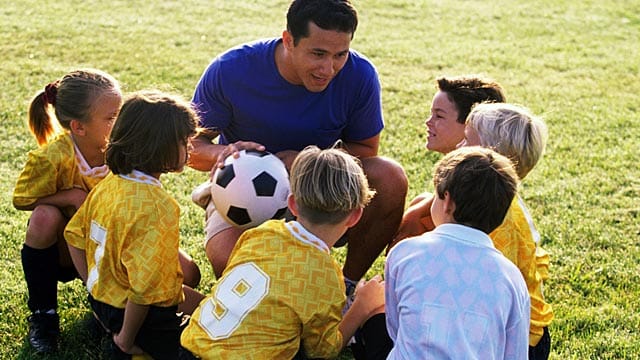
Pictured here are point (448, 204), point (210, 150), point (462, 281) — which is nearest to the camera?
point (462, 281)

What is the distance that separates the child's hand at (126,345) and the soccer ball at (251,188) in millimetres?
781

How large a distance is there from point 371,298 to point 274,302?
550 mm

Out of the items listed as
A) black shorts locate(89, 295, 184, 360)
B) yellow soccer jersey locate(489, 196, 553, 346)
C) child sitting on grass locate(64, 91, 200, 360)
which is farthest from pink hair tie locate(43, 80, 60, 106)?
yellow soccer jersey locate(489, 196, 553, 346)

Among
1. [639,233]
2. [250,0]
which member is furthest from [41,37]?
[639,233]

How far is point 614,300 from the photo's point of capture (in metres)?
4.59

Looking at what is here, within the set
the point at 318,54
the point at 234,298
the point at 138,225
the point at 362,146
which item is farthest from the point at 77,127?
the point at 362,146

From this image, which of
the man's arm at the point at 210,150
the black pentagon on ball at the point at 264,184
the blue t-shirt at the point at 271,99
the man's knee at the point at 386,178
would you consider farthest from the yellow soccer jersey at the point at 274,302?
the blue t-shirt at the point at 271,99

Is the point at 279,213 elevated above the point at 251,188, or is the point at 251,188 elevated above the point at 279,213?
the point at 251,188

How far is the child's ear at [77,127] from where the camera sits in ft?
12.8

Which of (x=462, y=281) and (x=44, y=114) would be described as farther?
(x=44, y=114)

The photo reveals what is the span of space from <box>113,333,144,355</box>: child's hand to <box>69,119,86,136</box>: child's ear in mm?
1043

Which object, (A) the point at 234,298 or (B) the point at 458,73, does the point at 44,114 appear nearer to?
(A) the point at 234,298

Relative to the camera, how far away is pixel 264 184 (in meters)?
3.84

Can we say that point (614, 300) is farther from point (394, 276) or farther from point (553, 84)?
point (553, 84)
